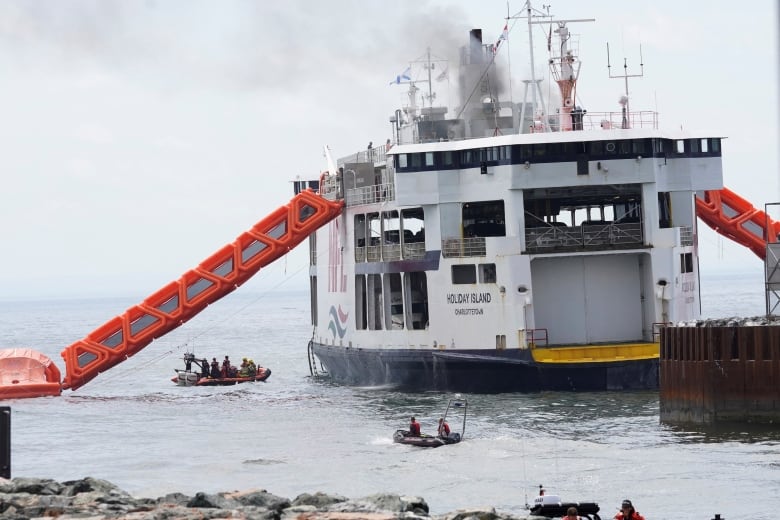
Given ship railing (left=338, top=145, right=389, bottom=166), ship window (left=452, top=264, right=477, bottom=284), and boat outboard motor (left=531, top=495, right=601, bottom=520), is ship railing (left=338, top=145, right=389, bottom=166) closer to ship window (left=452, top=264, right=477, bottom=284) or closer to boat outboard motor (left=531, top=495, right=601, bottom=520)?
ship window (left=452, top=264, right=477, bottom=284)

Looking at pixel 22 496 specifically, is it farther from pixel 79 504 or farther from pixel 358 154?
pixel 358 154

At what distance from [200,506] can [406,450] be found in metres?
12.3

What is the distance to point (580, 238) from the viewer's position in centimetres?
5331

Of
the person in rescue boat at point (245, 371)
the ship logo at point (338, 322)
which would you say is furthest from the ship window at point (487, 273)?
the person in rescue boat at point (245, 371)

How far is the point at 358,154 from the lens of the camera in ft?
218

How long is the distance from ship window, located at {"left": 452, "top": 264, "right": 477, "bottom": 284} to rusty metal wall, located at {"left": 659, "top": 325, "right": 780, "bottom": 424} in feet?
34.7

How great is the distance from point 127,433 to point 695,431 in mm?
18722

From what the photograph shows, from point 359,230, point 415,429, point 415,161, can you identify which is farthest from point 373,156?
point 415,429

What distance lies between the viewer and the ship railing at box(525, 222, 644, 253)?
52719mm

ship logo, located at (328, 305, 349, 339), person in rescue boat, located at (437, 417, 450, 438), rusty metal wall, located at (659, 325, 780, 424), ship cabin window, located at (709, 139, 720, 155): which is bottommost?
person in rescue boat, located at (437, 417, 450, 438)

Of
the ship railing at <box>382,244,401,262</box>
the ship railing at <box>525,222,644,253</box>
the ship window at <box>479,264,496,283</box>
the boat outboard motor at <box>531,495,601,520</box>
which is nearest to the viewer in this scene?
the boat outboard motor at <box>531,495,601,520</box>

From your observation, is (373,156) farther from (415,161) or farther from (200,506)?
(200,506)

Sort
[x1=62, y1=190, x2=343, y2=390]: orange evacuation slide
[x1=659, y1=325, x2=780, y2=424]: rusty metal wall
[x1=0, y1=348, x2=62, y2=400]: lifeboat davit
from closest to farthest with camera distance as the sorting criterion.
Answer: [x1=659, y1=325, x2=780, y2=424]: rusty metal wall → [x1=0, y1=348, x2=62, y2=400]: lifeboat davit → [x1=62, y1=190, x2=343, y2=390]: orange evacuation slide

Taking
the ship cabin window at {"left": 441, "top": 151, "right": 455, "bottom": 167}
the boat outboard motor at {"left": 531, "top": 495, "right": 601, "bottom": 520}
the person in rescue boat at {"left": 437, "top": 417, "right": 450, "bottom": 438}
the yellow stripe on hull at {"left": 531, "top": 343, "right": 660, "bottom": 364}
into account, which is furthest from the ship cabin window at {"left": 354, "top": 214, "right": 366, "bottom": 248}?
the boat outboard motor at {"left": 531, "top": 495, "right": 601, "bottom": 520}
